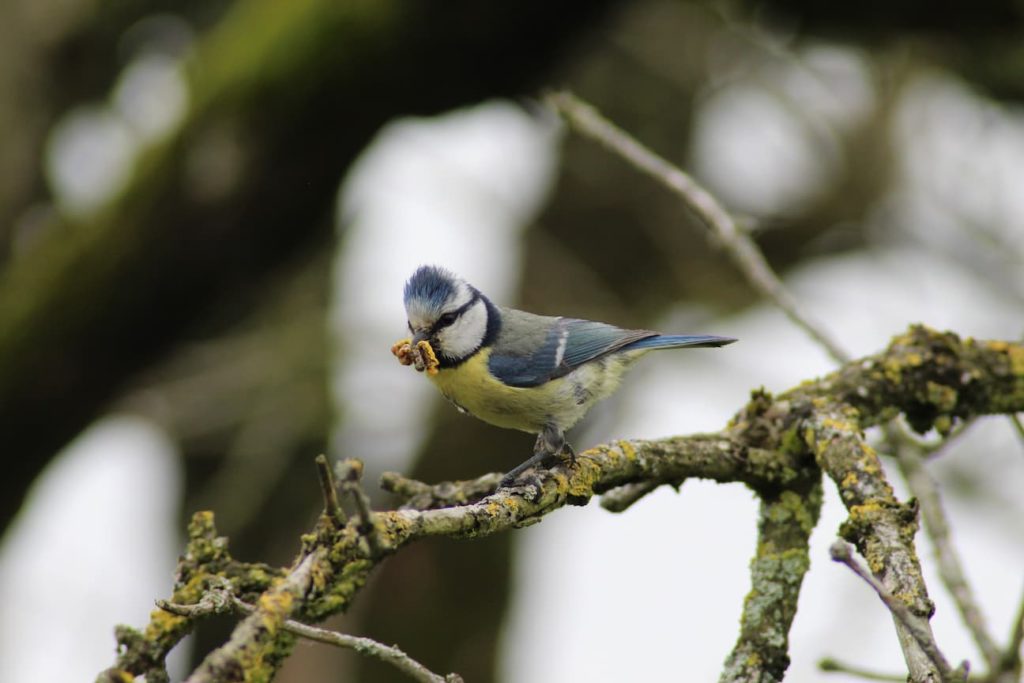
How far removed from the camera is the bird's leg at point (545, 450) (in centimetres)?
238

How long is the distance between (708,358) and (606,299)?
630mm

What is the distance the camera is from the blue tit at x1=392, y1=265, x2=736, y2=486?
299 cm

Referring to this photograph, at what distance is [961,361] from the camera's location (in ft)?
8.34

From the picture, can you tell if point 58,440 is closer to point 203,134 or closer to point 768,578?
point 203,134

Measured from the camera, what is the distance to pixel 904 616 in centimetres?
125

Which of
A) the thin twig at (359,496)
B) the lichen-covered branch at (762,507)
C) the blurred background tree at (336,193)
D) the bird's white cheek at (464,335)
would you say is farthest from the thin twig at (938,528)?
the blurred background tree at (336,193)

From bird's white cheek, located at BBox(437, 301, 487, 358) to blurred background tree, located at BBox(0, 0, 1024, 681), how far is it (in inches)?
34.2

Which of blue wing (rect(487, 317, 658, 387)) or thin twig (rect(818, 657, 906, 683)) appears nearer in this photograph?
thin twig (rect(818, 657, 906, 683))

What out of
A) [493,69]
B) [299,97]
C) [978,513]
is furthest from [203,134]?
[978,513]

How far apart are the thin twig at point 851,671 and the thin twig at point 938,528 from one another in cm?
24

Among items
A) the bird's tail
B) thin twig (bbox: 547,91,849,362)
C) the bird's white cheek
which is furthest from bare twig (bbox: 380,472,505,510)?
the bird's tail

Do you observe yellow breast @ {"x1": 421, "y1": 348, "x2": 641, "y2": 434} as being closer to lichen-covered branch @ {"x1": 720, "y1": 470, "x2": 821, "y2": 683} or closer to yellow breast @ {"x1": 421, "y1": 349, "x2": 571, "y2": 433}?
yellow breast @ {"x1": 421, "y1": 349, "x2": 571, "y2": 433}

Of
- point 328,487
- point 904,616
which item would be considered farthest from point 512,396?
point 904,616

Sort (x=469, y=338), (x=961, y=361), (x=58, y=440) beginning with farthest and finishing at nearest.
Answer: (x=58, y=440) < (x=469, y=338) < (x=961, y=361)
